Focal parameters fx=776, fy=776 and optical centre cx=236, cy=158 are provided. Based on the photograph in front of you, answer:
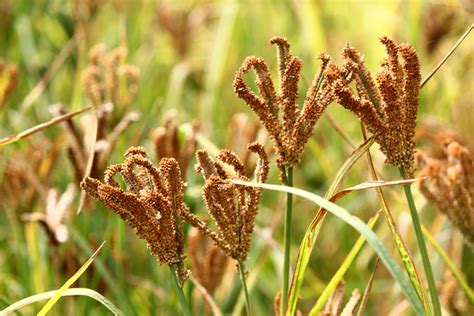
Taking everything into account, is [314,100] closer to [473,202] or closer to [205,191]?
[205,191]

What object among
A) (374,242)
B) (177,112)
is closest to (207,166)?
(374,242)

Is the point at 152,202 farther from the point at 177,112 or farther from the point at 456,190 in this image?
the point at 177,112

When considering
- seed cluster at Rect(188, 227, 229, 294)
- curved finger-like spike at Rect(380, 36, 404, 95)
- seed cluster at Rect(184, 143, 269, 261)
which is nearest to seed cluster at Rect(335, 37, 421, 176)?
curved finger-like spike at Rect(380, 36, 404, 95)

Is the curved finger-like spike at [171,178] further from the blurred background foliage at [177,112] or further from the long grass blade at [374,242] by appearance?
the blurred background foliage at [177,112]

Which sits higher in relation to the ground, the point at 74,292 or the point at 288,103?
the point at 288,103

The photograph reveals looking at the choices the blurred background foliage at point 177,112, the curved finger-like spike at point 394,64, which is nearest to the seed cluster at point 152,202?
the curved finger-like spike at point 394,64

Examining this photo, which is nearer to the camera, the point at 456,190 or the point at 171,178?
the point at 171,178

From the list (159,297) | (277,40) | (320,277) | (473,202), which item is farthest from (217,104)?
(277,40)
